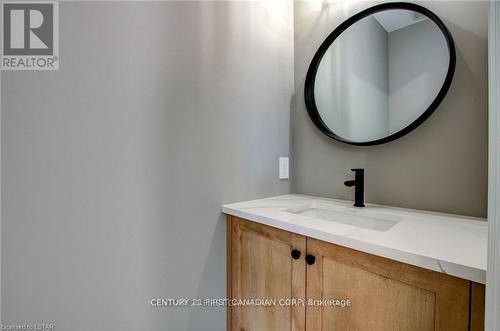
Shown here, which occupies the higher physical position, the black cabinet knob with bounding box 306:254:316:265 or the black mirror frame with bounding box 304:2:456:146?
the black mirror frame with bounding box 304:2:456:146

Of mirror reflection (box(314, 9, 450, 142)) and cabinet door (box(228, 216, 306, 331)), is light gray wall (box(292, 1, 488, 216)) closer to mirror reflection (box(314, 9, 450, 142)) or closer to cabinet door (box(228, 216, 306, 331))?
mirror reflection (box(314, 9, 450, 142))

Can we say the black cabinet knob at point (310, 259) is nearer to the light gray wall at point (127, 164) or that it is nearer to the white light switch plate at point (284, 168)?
the light gray wall at point (127, 164)

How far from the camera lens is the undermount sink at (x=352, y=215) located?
892 mm

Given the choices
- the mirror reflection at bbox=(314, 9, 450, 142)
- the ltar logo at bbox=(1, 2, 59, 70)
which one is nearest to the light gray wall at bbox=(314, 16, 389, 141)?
the mirror reflection at bbox=(314, 9, 450, 142)

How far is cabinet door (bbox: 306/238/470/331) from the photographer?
0.49 m

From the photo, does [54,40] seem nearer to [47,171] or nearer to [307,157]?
[47,171]

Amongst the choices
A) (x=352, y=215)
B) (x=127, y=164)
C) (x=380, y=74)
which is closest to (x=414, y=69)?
(x=380, y=74)

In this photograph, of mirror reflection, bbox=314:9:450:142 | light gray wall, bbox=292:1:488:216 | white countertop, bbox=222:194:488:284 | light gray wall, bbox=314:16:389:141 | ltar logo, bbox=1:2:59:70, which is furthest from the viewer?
light gray wall, bbox=314:16:389:141

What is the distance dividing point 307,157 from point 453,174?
2.13 ft

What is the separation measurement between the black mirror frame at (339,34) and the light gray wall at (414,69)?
0.02 meters

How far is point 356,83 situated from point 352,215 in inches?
26.4

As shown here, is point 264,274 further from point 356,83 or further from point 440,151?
point 356,83

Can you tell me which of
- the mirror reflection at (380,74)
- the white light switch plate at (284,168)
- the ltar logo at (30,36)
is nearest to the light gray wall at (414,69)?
the mirror reflection at (380,74)

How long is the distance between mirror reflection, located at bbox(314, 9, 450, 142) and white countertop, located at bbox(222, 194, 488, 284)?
412 mm
